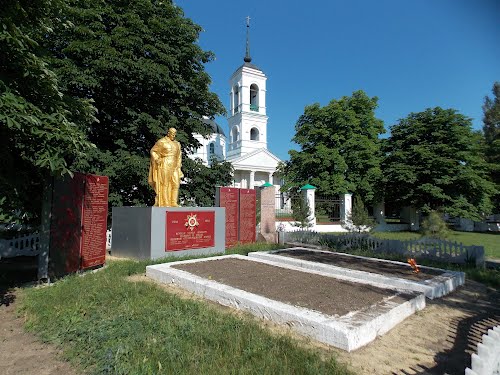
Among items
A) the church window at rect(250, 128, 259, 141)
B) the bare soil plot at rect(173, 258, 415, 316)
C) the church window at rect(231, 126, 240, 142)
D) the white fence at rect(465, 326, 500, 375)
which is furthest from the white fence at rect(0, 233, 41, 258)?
the church window at rect(250, 128, 259, 141)

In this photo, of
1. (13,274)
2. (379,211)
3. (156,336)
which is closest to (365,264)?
(156,336)

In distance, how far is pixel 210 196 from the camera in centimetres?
1633

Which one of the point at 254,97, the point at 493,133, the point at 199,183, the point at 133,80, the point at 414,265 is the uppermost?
the point at 254,97

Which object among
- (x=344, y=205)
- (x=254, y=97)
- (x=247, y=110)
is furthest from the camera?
(x=254, y=97)

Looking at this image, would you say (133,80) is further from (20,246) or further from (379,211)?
(379,211)

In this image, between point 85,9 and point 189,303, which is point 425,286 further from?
point 85,9

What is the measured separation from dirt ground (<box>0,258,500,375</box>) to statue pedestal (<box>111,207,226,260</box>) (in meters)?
4.03

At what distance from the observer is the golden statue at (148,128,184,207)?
10.3 m

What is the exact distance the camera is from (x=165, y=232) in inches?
382

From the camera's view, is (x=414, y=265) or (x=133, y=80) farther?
(x=133, y=80)

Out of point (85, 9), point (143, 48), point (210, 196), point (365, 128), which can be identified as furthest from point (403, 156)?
point (85, 9)

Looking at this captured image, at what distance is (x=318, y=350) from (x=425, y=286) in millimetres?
3450

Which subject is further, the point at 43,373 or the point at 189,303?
the point at 189,303

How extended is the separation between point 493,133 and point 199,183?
34175 mm
